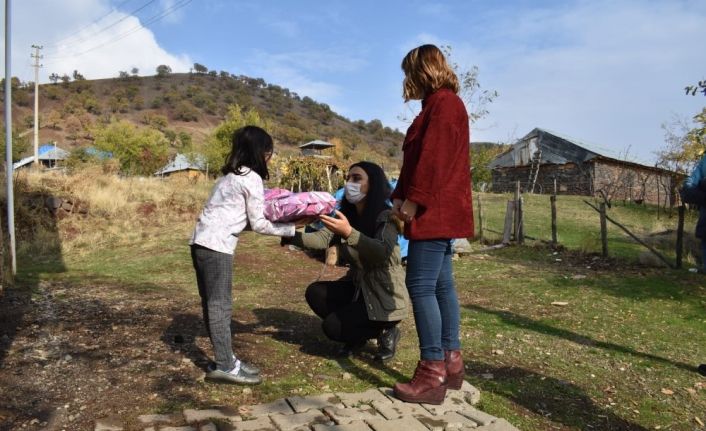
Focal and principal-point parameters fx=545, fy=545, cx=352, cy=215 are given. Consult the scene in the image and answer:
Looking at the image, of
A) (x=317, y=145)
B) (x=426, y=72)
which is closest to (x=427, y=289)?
(x=426, y=72)

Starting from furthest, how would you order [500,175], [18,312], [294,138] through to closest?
[294,138]
[500,175]
[18,312]

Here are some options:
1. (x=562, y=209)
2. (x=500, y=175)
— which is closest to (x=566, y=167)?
(x=500, y=175)

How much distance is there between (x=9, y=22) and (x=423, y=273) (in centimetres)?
804

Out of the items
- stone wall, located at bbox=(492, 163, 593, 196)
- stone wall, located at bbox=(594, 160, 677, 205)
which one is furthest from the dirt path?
stone wall, located at bbox=(594, 160, 677, 205)

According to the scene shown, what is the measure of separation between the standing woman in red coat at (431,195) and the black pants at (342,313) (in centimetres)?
78

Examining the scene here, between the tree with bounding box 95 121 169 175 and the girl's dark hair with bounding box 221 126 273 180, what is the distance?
39.2 m

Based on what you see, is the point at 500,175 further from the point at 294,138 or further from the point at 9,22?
the point at 294,138

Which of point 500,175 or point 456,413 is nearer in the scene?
point 456,413

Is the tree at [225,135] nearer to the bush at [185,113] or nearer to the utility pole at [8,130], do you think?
the utility pole at [8,130]

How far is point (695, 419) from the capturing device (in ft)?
10.3

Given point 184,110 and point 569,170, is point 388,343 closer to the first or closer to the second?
point 569,170

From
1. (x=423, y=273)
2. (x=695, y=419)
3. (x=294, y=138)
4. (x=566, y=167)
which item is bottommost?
(x=695, y=419)

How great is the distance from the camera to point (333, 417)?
8.75 ft

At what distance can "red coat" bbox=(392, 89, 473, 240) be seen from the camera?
9.13 ft
